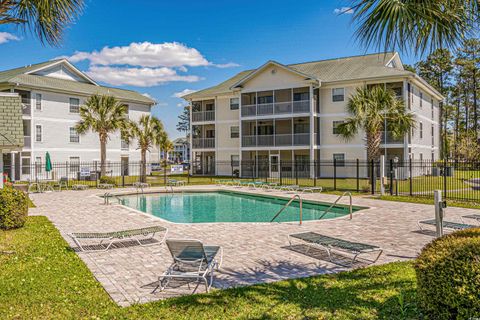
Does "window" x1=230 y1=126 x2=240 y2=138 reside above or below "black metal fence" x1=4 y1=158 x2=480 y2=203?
above

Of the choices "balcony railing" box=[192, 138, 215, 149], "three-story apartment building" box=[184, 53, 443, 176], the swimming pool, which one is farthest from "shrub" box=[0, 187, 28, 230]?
"balcony railing" box=[192, 138, 215, 149]

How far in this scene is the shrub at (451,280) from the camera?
376 cm

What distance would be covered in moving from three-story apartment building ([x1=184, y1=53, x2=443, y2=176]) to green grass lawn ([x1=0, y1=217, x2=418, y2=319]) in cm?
2476

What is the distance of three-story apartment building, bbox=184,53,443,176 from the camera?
31.4 meters

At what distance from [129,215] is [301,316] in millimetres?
10705

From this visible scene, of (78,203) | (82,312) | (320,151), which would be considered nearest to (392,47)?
(82,312)

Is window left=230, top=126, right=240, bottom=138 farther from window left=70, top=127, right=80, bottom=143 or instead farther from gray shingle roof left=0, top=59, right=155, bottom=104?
window left=70, top=127, right=80, bottom=143

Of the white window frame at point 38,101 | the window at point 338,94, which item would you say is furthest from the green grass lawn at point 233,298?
the white window frame at point 38,101

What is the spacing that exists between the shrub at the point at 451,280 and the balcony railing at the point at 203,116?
35.9 m

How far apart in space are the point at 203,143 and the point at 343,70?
1568 centimetres

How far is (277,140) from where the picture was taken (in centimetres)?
3412

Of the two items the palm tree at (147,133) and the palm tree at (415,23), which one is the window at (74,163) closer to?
the palm tree at (147,133)

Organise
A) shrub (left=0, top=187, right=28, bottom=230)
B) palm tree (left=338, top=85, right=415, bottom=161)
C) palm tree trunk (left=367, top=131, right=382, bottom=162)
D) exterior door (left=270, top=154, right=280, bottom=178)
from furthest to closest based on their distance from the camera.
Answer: exterior door (left=270, top=154, right=280, bottom=178) → palm tree trunk (left=367, top=131, right=382, bottom=162) → palm tree (left=338, top=85, right=415, bottom=161) → shrub (left=0, top=187, right=28, bottom=230)

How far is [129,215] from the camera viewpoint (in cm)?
1427
